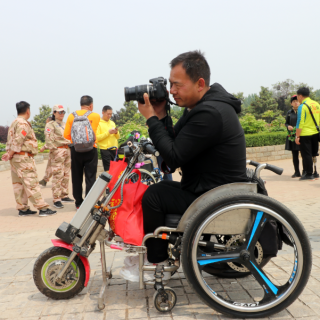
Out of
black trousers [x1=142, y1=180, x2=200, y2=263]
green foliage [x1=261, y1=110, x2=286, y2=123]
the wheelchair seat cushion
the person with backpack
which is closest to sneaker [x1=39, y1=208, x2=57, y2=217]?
the person with backpack

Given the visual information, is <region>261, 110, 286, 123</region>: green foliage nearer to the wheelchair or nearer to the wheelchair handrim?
the wheelchair

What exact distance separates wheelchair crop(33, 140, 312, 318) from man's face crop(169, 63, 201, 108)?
0.41 metres

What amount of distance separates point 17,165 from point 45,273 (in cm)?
435

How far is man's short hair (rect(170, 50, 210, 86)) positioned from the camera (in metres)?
2.52

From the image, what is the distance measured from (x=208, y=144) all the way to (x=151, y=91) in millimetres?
587

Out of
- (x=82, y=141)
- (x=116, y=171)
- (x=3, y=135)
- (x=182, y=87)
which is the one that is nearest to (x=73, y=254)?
(x=116, y=171)

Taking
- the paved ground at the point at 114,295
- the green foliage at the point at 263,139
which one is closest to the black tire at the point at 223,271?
the paved ground at the point at 114,295

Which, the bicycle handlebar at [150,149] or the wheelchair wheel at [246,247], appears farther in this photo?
the bicycle handlebar at [150,149]

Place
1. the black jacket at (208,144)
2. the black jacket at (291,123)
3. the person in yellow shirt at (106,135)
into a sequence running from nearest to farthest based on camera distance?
1. the black jacket at (208,144)
2. the person in yellow shirt at (106,135)
3. the black jacket at (291,123)

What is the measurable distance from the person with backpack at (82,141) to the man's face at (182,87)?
4.15 meters

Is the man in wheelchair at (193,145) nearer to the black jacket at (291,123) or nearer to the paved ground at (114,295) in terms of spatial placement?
the paved ground at (114,295)

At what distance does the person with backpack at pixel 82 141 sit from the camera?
21.3ft

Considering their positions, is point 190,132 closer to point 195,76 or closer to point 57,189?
point 195,76

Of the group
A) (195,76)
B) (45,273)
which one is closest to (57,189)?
(45,273)
